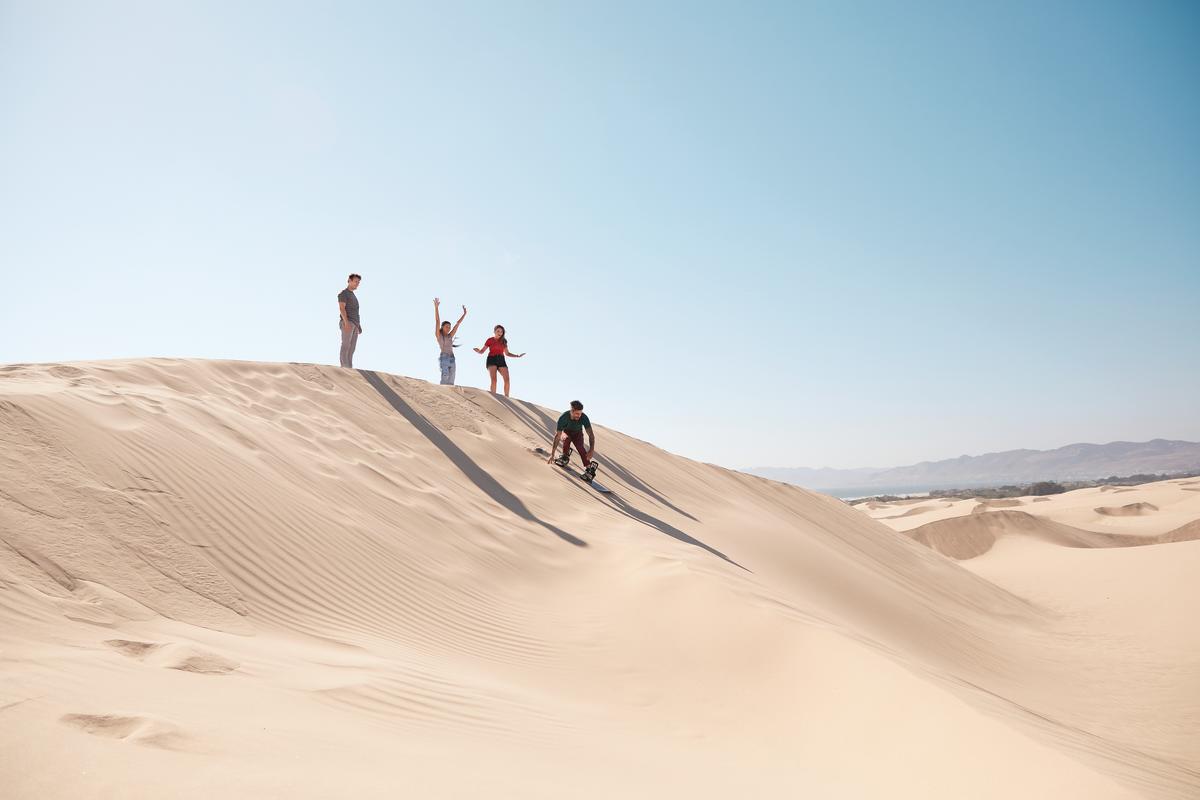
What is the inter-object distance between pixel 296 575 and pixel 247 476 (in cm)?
142

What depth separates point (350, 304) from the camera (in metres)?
10.4

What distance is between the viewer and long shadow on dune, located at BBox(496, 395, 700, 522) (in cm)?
1097

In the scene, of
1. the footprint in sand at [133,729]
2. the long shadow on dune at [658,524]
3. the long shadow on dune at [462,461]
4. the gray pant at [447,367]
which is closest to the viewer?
the footprint in sand at [133,729]

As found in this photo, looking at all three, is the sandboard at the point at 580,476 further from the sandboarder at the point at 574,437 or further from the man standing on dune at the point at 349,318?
the man standing on dune at the point at 349,318

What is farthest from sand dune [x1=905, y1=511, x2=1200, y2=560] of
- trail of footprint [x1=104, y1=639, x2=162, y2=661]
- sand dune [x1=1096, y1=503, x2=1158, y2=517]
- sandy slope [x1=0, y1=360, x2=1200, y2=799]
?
trail of footprint [x1=104, y1=639, x2=162, y2=661]

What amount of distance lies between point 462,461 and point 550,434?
280 centimetres

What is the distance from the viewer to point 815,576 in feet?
30.3

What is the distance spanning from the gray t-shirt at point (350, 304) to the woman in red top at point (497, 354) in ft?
6.95

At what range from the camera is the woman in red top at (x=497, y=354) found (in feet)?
38.4

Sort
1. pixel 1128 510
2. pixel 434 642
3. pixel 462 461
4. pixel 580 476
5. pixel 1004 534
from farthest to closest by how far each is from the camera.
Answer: pixel 1128 510 < pixel 1004 534 < pixel 580 476 < pixel 462 461 < pixel 434 642

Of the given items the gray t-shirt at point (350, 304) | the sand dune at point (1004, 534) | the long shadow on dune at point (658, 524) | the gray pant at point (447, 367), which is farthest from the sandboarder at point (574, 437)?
the sand dune at point (1004, 534)

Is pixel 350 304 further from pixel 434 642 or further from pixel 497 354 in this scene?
pixel 434 642

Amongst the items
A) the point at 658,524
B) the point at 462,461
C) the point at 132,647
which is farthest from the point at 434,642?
the point at 658,524

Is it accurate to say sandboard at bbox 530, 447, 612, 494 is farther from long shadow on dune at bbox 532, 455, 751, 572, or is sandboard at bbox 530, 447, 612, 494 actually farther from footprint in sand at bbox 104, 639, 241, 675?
footprint in sand at bbox 104, 639, 241, 675
